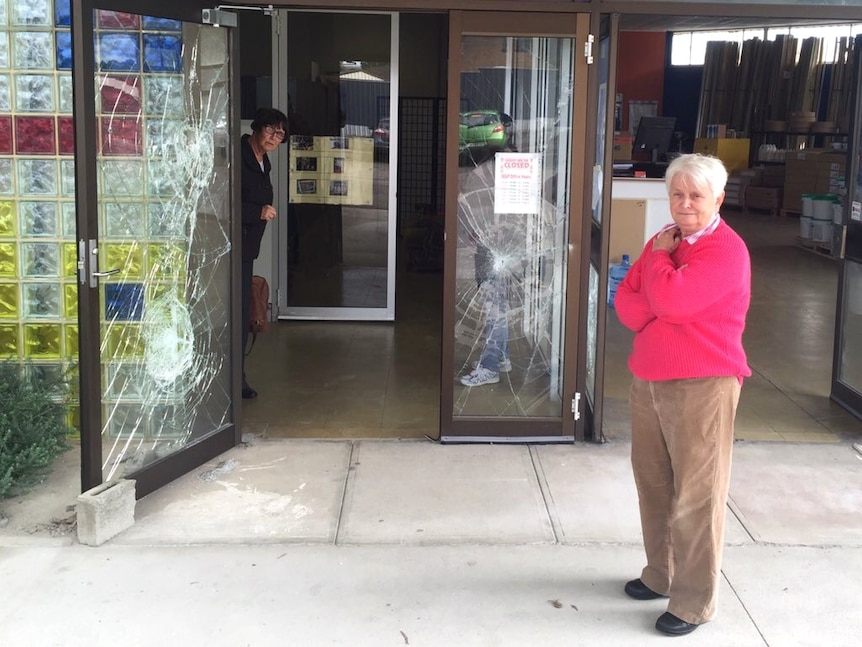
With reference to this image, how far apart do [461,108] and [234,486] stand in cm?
216

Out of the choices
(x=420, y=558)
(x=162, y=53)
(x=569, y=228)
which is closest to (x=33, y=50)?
(x=162, y=53)

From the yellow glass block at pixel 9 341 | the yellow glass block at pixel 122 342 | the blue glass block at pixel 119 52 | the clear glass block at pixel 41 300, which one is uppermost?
the blue glass block at pixel 119 52

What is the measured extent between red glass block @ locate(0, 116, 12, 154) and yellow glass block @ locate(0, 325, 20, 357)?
89 centimetres

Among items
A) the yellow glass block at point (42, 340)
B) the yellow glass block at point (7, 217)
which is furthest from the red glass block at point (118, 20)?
the yellow glass block at point (42, 340)

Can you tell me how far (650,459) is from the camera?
3.38 meters

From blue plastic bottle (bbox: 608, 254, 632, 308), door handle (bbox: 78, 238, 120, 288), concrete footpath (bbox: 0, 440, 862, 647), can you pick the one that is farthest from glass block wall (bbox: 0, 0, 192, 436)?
blue plastic bottle (bbox: 608, 254, 632, 308)

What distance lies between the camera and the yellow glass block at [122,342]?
4340 mm

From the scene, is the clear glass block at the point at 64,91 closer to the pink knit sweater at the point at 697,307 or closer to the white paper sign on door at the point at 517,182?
the white paper sign on door at the point at 517,182

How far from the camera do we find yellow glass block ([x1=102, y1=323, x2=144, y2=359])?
434 cm

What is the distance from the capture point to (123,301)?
4.45 m

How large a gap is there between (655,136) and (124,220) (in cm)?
1064

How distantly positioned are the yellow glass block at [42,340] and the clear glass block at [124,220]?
2.99 feet

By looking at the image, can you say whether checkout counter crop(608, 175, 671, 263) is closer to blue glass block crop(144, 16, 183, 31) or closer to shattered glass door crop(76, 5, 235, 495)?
shattered glass door crop(76, 5, 235, 495)

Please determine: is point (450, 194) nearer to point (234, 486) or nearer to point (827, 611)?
point (234, 486)
